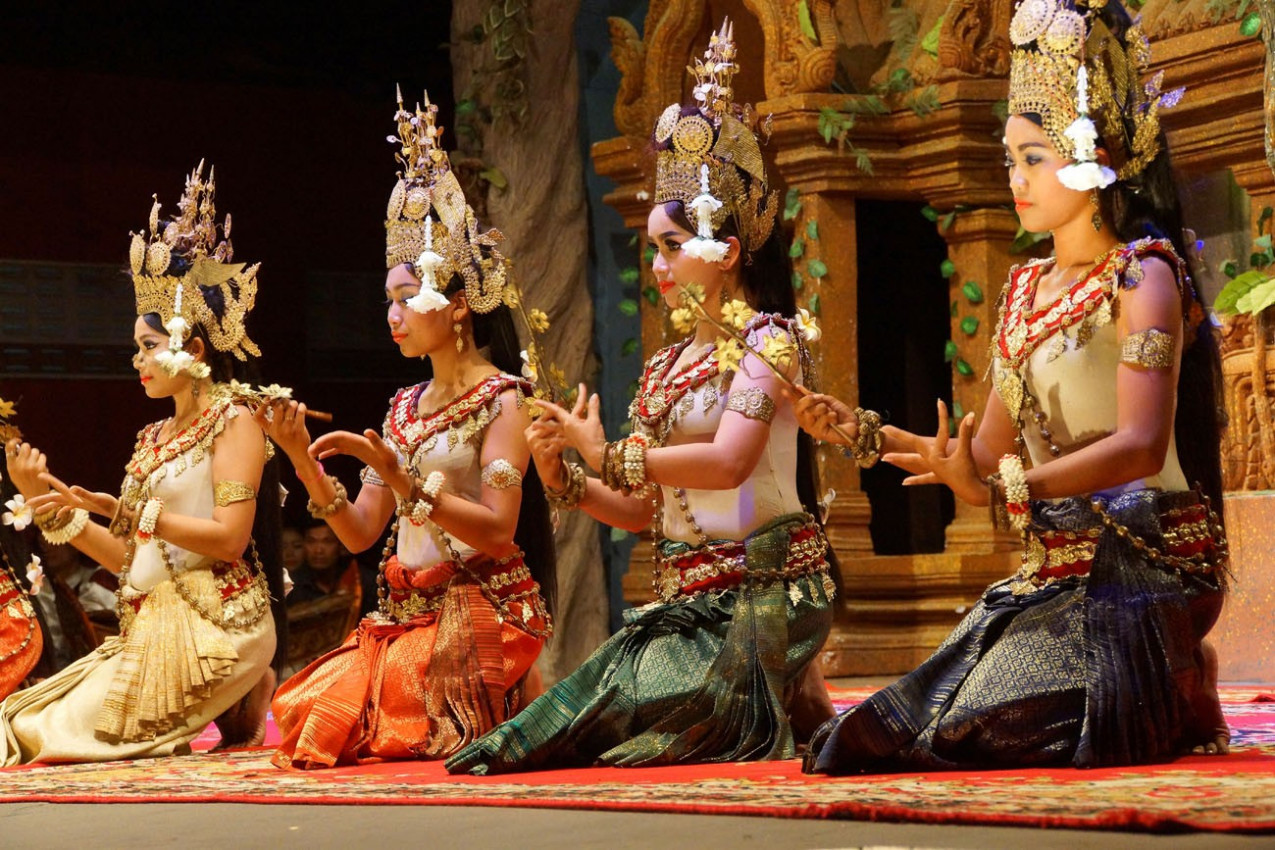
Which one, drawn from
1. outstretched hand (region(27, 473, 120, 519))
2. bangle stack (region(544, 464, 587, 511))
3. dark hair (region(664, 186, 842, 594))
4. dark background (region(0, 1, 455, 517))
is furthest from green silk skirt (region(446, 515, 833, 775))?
dark background (region(0, 1, 455, 517))

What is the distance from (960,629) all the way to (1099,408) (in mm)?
491

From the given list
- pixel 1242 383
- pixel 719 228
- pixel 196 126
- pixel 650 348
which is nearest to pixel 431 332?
pixel 719 228

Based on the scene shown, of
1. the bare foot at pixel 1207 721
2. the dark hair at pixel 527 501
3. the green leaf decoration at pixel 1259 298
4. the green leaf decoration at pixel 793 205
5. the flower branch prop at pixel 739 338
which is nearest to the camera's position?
the bare foot at pixel 1207 721

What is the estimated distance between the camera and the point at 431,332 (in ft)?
15.7

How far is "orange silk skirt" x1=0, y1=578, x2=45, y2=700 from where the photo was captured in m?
5.65

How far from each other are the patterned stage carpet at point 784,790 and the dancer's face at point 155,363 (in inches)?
40.9

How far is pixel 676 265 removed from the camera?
4340 mm

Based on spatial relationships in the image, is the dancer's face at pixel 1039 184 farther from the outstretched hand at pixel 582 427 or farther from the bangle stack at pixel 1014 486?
the outstretched hand at pixel 582 427

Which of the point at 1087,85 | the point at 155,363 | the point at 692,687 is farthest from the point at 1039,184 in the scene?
the point at 155,363

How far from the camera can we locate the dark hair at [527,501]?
4895mm

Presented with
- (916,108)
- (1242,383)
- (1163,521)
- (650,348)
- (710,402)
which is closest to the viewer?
(1163,521)

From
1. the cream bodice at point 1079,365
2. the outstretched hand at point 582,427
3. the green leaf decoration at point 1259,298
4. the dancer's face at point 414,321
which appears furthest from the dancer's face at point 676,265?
the green leaf decoration at point 1259,298

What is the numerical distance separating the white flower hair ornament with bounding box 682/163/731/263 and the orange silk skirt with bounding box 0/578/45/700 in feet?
8.18

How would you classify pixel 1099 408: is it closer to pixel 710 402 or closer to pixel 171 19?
pixel 710 402
